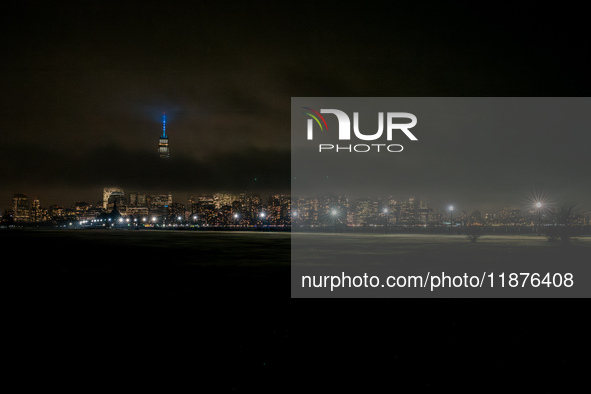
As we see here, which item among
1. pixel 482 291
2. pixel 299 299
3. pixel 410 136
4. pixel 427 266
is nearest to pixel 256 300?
pixel 299 299

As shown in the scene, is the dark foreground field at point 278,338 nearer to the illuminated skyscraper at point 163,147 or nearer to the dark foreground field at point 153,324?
the dark foreground field at point 153,324

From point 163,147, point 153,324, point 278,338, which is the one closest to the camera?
point 278,338

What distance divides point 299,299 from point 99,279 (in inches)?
352

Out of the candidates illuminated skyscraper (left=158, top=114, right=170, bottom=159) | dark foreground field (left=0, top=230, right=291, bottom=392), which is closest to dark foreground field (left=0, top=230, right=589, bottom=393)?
dark foreground field (left=0, top=230, right=291, bottom=392)

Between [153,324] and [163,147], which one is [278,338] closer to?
[153,324]

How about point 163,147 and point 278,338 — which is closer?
point 278,338

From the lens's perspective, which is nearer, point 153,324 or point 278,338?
point 278,338

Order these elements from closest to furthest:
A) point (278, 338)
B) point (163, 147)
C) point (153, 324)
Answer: point (278, 338) < point (153, 324) < point (163, 147)

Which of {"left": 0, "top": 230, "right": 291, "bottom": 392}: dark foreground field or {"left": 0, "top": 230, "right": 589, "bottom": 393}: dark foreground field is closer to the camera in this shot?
{"left": 0, "top": 230, "right": 589, "bottom": 393}: dark foreground field

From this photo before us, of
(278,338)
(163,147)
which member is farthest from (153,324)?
(163,147)

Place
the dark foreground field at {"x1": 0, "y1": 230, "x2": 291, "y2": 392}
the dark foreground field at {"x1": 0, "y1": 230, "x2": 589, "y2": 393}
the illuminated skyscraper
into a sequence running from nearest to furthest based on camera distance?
the dark foreground field at {"x1": 0, "y1": 230, "x2": 589, "y2": 393}, the dark foreground field at {"x1": 0, "y1": 230, "x2": 291, "y2": 392}, the illuminated skyscraper

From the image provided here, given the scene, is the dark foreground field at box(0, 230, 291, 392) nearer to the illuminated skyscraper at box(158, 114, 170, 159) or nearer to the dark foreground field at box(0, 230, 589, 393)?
the dark foreground field at box(0, 230, 589, 393)

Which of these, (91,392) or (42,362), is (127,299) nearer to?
(42,362)

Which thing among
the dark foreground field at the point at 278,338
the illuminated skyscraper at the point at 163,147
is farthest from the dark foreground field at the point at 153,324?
the illuminated skyscraper at the point at 163,147
